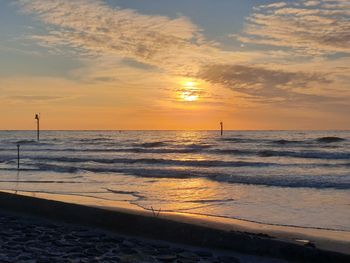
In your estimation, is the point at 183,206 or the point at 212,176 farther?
the point at 212,176

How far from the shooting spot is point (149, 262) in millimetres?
6051

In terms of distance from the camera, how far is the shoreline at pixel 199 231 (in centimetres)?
641

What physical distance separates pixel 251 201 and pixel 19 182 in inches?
368

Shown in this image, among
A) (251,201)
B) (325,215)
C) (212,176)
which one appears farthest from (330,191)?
(212,176)

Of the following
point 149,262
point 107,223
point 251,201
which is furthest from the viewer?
point 251,201

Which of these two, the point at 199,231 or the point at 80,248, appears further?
the point at 199,231

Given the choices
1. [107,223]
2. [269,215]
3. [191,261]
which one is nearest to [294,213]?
[269,215]

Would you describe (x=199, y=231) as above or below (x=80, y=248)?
above

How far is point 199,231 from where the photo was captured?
283 inches

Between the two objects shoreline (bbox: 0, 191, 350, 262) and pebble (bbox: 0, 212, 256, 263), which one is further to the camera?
shoreline (bbox: 0, 191, 350, 262)

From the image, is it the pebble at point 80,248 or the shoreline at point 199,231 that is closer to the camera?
Answer: the pebble at point 80,248

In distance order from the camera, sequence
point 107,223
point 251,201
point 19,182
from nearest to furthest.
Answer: point 107,223 < point 251,201 < point 19,182

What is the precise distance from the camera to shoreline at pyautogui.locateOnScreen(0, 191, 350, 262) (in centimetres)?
641

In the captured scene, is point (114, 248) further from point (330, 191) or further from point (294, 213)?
point (330, 191)
